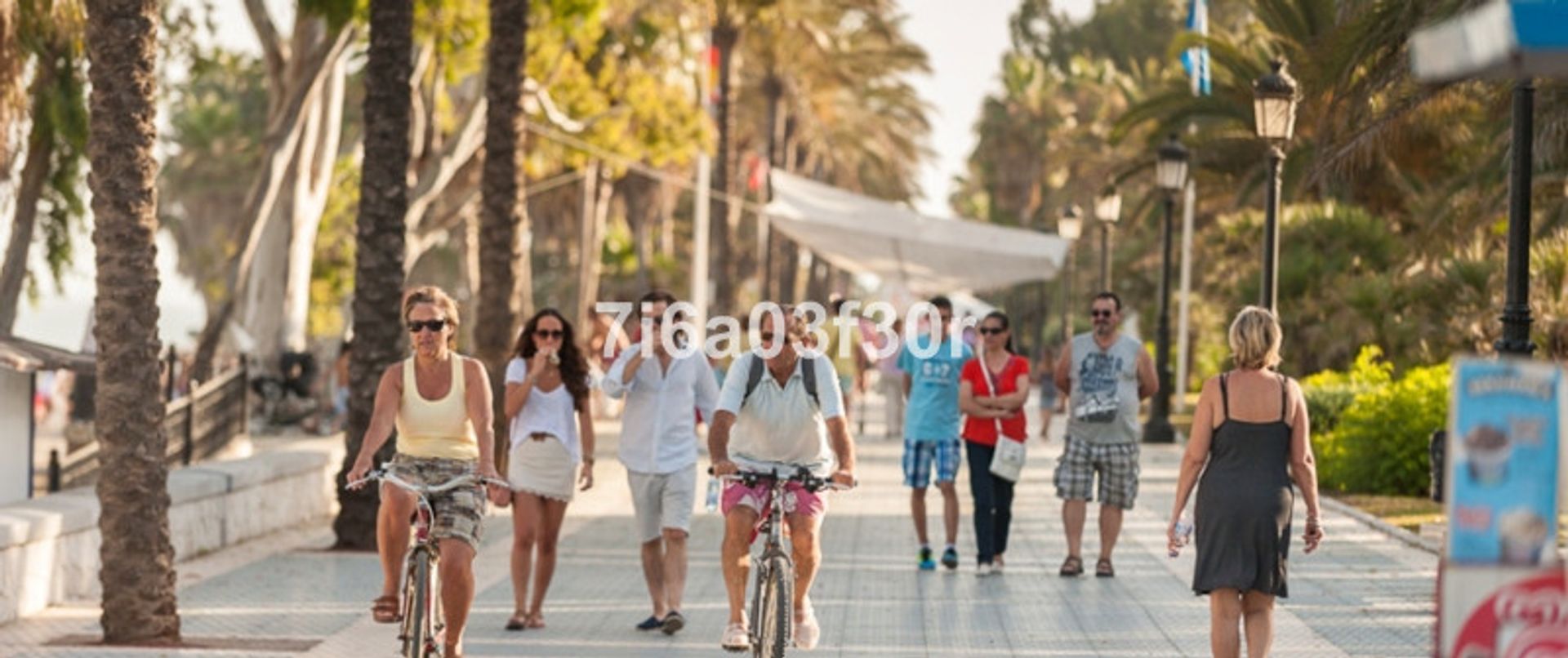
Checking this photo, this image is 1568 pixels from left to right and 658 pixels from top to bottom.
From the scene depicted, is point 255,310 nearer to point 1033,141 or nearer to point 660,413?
point 660,413

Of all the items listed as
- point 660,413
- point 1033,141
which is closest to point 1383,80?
point 660,413

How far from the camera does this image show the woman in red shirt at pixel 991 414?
16.5 metres

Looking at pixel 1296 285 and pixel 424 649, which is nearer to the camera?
pixel 424 649

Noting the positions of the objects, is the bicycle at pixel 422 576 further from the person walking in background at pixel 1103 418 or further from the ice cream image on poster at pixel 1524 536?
the person walking in background at pixel 1103 418

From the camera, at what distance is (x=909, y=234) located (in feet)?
127

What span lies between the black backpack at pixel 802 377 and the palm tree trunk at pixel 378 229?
6.90 meters

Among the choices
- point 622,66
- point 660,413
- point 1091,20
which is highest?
point 1091,20

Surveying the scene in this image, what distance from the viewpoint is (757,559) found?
38.0ft

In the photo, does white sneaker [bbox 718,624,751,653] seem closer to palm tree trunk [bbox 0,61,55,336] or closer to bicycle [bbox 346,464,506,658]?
bicycle [bbox 346,464,506,658]

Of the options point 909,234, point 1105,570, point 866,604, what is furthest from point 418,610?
point 909,234

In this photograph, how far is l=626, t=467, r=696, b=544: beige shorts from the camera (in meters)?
13.4

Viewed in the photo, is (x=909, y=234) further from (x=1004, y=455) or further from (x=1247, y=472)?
(x=1247, y=472)

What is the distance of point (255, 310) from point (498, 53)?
621 inches

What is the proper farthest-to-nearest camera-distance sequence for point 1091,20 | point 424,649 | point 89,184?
point 1091,20 → point 89,184 → point 424,649
